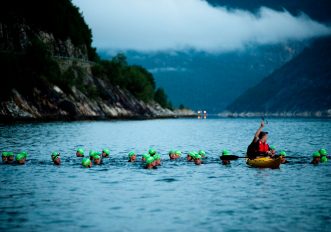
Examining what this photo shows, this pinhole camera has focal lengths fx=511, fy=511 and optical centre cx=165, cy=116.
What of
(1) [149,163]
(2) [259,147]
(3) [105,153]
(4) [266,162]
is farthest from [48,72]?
(4) [266,162]

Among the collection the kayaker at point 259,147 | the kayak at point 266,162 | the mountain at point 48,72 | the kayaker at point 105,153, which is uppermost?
the mountain at point 48,72

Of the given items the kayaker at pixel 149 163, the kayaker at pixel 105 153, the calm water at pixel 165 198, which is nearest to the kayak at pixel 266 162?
the calm water at pixel 165 198

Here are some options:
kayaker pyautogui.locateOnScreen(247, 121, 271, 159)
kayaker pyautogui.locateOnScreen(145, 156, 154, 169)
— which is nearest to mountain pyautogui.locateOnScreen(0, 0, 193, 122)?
kayaker pyautogui.locateOnScreen(145, 156, 154, 169)

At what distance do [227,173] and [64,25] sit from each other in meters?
155

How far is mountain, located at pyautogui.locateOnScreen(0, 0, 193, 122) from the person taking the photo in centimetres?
11762

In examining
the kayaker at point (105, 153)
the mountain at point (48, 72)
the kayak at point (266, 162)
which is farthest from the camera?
the mountain at point (48, 72)

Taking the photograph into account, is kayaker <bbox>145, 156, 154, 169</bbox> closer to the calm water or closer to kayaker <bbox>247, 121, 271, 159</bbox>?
the calm water

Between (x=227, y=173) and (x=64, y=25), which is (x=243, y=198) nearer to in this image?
(x=227, y=173)

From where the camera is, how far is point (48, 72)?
138 m

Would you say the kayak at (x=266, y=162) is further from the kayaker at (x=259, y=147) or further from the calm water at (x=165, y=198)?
the calm water at (x=165, y=198)

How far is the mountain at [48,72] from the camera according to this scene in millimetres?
117625

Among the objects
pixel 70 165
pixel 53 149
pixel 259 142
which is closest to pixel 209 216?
pixel 259 142

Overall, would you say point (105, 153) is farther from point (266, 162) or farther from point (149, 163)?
point (266, 162)

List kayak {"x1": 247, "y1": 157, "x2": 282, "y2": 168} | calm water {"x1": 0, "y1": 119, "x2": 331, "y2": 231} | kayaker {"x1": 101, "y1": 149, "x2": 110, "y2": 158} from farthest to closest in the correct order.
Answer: kayaker {"x1": 101, "y1": 149, "x2": 110, "y2": 158}
kayak {"x1": 247, "y1": 157, "x2": 282, "y2": 168}
calm water {"x1": 0, "y1": 119, "x2": 331, "y2": 231}
